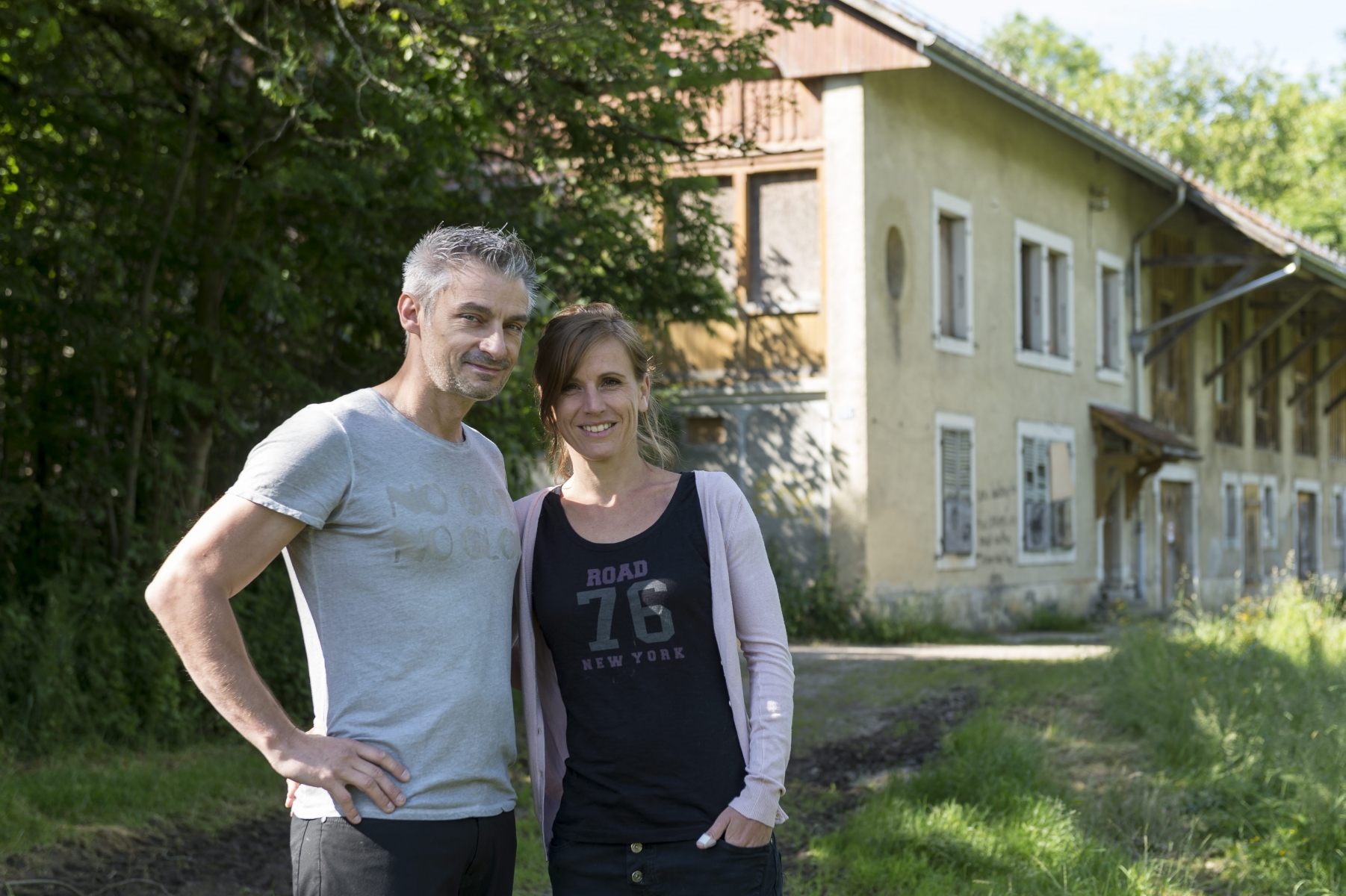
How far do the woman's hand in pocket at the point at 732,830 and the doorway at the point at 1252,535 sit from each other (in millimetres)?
26346

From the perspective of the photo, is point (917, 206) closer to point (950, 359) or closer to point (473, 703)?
point (950, 359)

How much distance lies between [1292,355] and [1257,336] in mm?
3261

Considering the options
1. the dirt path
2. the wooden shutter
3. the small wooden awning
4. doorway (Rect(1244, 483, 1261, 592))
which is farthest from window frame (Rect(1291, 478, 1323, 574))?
the dirt path

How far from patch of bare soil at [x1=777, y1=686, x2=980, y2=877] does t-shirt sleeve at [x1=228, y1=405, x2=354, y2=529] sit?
3.88 meters

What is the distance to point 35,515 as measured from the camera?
26.5 feet

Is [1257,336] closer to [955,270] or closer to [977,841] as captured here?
[955,270]

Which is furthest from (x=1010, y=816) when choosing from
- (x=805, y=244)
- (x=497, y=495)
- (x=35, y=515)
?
(x=805, y=244)

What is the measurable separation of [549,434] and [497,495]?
34cm

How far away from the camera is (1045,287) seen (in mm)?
20078

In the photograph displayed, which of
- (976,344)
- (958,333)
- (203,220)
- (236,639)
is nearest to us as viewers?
(236,639)

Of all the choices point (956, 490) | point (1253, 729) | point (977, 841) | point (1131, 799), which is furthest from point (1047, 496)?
point (977, 841)

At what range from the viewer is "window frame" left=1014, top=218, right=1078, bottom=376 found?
63.5ft

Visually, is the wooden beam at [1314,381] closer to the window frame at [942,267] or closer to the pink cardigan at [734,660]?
the window frame at [942,267]

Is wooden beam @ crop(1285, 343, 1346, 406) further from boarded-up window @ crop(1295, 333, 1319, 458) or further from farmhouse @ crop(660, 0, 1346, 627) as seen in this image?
farmhouse @ crop(660, 0, 1346, 627)
